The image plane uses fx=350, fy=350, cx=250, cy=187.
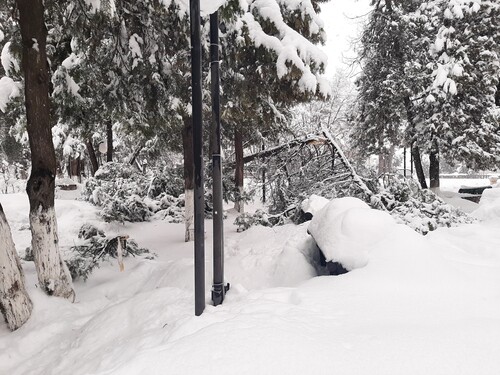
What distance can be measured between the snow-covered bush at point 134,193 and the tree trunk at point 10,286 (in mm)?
7324

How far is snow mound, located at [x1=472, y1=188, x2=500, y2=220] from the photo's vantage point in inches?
320

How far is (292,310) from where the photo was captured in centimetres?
315

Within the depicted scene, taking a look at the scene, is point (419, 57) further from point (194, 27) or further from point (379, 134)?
point (194, 27)

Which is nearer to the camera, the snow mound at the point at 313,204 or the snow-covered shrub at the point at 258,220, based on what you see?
the snow mound at the point at 313,204

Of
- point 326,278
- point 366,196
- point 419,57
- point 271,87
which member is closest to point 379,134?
point 419,57

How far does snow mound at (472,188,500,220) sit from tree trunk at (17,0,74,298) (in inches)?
353

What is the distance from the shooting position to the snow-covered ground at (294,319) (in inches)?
88.7

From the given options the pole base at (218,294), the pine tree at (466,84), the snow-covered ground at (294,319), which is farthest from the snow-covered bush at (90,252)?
the pine tree at (466,84)

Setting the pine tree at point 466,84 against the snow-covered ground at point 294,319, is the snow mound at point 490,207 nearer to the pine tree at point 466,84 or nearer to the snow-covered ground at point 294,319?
the snow-covered ground at point 294,319

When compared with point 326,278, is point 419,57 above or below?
above

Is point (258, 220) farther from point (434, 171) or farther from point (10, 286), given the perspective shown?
point (434, 171)

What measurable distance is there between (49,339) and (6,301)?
31.7 inches

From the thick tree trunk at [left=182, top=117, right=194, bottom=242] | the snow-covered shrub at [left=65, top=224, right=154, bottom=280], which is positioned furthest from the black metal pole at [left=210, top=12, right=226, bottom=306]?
the thick tree trunk at [left=182, top=117, right=194, bottom=242]

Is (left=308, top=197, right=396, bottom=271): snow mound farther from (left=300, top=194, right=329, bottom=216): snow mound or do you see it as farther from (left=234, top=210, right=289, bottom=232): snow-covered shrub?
(left=234, top=210, right=289, bottom=232): snow-covered shrub
